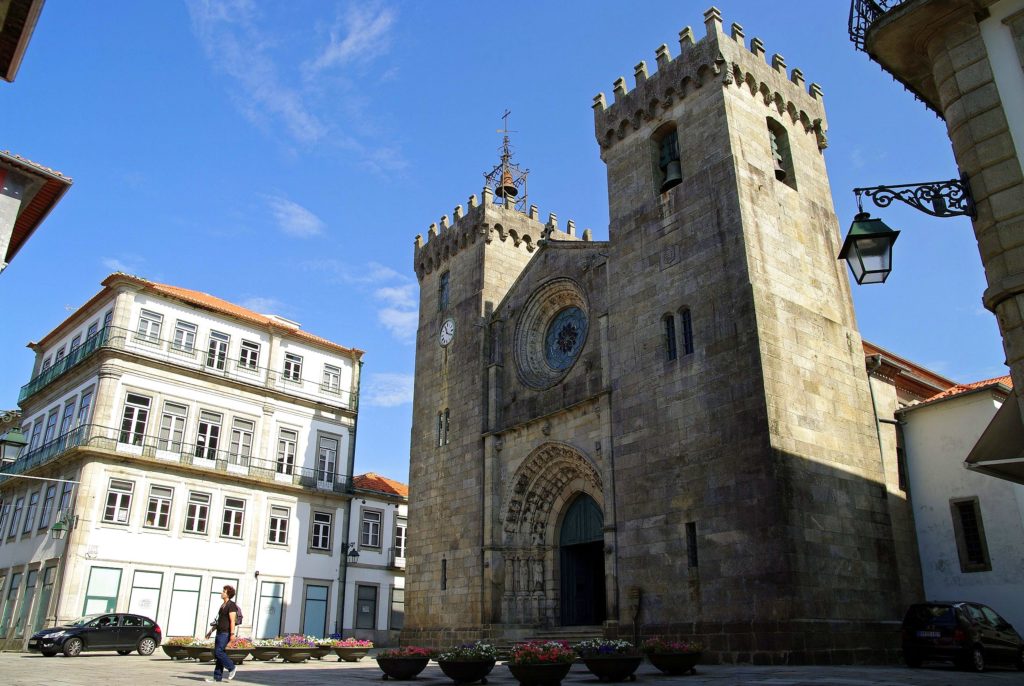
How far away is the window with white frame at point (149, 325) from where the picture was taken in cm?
2966

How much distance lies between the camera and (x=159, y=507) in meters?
28.0

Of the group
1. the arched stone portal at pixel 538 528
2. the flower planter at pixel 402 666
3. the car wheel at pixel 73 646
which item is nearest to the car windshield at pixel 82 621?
the car wheel at pixel 73 646

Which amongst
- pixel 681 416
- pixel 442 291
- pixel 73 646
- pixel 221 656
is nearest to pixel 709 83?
pixel 681 416

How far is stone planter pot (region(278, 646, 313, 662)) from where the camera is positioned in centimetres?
2014

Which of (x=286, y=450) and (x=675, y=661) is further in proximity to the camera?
(x=286, y=450)

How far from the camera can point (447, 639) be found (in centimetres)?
2430

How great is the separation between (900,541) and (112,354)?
26199mm

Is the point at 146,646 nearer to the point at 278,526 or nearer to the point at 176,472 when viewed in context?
the point at 176,472

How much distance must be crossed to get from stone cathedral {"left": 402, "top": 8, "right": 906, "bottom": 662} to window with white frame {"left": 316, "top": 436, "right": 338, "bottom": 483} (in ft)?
22.4

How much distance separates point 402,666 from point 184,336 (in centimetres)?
2159

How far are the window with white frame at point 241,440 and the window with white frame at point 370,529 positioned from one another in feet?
20.2

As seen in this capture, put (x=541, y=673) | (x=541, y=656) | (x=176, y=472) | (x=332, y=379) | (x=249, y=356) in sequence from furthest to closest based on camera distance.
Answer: (x=332, y=379) → (x=249, y=356) → (x=176, y=472) → (x=541, y=656) → (x=541, y=673)

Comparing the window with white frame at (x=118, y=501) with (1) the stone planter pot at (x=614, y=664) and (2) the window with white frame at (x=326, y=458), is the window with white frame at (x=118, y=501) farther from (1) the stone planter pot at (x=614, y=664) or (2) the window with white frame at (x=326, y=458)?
(1) the stone planter pot at (x=614, y=664)

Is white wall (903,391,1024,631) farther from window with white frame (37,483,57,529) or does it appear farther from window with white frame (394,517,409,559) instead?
window with white frame (37,483,57,529)
